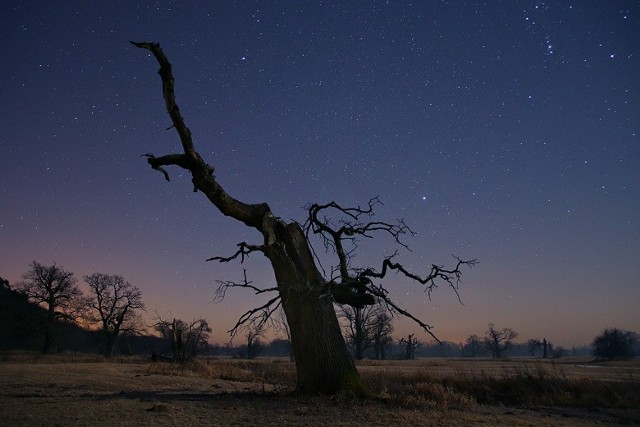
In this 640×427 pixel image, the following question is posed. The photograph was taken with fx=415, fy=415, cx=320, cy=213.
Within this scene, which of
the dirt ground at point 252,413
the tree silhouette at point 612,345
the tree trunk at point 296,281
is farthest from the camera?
the tree silhouette at point 612,345

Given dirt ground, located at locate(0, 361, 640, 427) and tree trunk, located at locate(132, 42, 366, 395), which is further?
tree trunk, located at locate(132, 42, 366, 395)

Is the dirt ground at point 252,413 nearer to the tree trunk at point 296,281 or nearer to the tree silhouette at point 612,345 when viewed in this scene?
the tree trunk at point 296,281

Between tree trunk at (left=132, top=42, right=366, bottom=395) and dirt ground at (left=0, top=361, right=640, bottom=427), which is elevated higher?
tree trunk at (left=132, top=42, right=366, bottom=395)

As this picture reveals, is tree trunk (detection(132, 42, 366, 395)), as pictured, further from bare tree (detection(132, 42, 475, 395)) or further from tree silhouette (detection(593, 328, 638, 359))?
tree silhouette (detection(593, 328, 638, 359))

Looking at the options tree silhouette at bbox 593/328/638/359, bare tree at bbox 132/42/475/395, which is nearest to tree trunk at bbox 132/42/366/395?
bare tree at bbox 132/42/475/395

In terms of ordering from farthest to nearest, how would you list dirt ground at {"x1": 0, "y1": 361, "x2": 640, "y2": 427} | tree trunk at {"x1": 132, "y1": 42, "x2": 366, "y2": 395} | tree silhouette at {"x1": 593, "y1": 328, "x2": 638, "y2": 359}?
tree silhouette at {"x1": 593, "y1": 328, "x2": 638, "y2": 359}
tree trunk at {"x1": 132, "y1": 42, "x2": 366, "y2": 395}
dirt ground at {"x1": 0, "y1": 361, "x2": 640, "y2": 427}

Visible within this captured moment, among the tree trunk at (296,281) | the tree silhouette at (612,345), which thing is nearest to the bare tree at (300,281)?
the tree trunk at (296,281)

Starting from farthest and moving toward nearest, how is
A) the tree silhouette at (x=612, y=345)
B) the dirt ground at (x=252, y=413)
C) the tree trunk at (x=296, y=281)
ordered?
the tree silhouette at (x=612, y=345) < the tree trunk at (x=296, y=281) < the dirt ground at (x=252, y=413)

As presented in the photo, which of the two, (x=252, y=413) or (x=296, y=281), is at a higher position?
(x=296, y=281)

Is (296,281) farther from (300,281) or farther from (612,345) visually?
(612,345)

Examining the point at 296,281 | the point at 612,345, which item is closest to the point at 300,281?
the point at 296,281

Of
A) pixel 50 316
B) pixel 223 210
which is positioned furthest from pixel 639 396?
pixel 50 316

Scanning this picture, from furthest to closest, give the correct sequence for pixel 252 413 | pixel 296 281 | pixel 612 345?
1. pixel 612 345
2. pixel 296 281
3. pixel 252 413

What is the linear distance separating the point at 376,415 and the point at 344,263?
4903 millimetres
